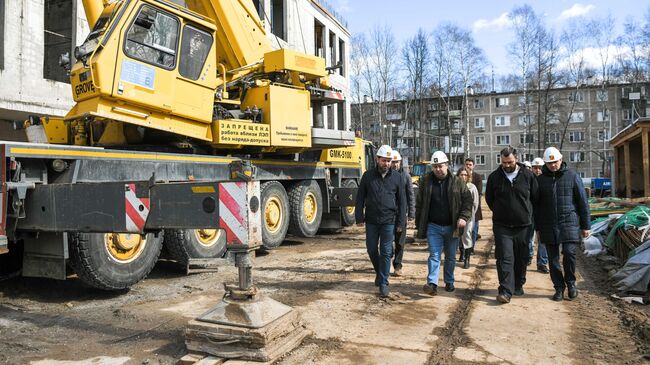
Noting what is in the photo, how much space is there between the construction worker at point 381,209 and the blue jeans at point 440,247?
513mm

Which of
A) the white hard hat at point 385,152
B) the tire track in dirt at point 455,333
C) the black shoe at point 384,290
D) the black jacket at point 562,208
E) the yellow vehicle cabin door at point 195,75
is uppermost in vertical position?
the yellow vehicle cabin door at point 195,75

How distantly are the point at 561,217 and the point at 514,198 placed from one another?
62 cm

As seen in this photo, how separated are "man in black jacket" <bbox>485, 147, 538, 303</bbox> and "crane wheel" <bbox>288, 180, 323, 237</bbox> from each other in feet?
15.8

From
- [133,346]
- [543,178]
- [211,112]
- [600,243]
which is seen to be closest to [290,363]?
[133,346]

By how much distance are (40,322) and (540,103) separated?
4847 cm

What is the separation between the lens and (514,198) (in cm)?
591

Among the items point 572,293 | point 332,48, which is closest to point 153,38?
point 572,293

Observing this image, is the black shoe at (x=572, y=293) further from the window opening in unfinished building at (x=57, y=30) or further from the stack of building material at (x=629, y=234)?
the window opening in unfinished building at (x=57, y=30)

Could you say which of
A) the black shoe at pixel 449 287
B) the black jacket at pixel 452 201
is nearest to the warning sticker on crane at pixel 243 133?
the black jacket at pixel 452 201

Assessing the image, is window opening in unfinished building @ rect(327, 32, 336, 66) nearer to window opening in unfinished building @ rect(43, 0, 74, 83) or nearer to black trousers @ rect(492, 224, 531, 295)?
window opening in unfinished building @ rect(43, 0, 74, 83)

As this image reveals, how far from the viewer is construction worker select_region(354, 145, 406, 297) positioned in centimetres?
595

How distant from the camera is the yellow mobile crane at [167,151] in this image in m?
3.96

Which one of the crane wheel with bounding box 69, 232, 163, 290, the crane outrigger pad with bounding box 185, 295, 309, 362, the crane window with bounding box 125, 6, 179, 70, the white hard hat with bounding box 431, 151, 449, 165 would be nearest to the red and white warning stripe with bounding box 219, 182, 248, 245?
the crane outrigger pad with bounding box 185, 295, 309, 362

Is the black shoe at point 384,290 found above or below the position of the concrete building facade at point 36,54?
below
